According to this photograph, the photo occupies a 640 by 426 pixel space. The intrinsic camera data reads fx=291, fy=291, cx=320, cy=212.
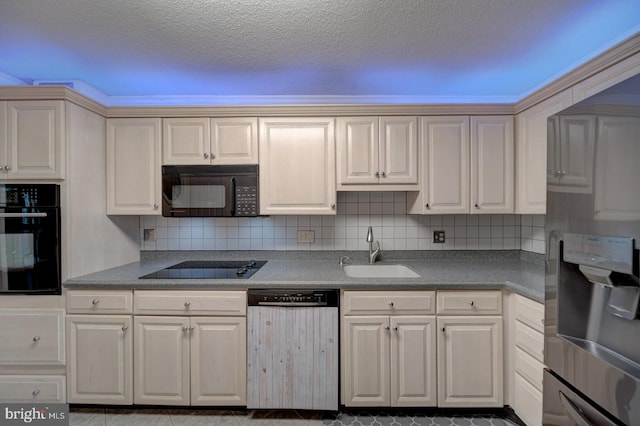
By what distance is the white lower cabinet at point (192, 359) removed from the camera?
70.1 inches

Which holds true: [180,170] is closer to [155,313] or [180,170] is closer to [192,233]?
[192,233]

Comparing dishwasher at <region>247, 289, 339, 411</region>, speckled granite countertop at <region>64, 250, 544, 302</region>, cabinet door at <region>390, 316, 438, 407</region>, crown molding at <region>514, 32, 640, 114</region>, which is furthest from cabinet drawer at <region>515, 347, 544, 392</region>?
crown molding at <region>514, 32, 640, 114</region>

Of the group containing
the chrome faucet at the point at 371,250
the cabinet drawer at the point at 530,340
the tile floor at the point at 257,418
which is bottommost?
the tile floor at the point at 257,418

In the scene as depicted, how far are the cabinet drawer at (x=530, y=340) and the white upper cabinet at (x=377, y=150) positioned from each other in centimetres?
111

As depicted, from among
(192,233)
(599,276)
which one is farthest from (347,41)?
(192,233)

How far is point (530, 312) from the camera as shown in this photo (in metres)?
1.59

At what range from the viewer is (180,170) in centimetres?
210

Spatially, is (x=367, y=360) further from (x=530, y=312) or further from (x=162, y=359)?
(x=162, y=359)

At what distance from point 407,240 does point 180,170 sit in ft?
6.07

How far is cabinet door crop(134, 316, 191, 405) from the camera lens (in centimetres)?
179

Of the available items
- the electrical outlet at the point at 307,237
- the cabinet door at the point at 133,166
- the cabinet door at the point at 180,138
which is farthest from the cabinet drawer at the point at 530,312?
the cabinet door at the point at 133,166

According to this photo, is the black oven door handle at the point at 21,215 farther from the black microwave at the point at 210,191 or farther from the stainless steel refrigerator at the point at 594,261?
the stainless steel refrigerator at the point at 594,261

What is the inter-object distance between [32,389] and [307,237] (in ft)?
6.50

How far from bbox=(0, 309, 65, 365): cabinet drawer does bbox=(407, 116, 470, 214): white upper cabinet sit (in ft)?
8.27
